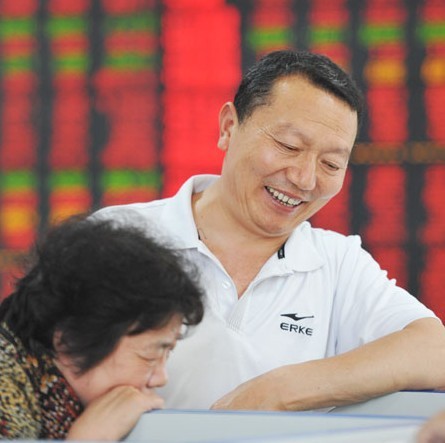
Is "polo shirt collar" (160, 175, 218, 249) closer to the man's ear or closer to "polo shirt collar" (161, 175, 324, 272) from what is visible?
"polo shirt collar" (161, 175, 324, 272)

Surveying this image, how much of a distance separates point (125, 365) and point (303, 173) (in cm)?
61

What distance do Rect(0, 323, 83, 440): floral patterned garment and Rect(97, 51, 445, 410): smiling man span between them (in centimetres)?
38

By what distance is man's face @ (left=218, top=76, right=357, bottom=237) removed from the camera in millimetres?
1614

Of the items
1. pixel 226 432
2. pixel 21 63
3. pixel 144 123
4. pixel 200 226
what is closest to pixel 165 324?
pixel 226 432

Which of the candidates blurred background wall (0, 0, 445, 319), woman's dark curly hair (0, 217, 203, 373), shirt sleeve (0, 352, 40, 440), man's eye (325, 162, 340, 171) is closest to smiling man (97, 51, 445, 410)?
man's eye (325, 162, 340, 171)

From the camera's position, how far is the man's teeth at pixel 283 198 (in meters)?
1.65

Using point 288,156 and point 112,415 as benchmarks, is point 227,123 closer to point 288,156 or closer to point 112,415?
point 288,156

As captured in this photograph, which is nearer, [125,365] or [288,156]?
[125,365]

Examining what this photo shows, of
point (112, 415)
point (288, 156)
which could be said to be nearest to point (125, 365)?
point (112, 415)

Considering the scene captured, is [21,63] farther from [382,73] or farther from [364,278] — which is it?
[364,278]

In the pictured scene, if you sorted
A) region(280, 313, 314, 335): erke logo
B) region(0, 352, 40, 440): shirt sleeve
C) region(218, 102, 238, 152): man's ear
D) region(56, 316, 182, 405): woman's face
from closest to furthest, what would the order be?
region(0, 352, 40, 440): shirt sleeve, region(56, 316, 182, 405): woman's face, region(280, 313, 314, 335): erke logo, region(218, 102, 238, 152): man's ear

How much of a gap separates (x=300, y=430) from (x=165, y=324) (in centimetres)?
27

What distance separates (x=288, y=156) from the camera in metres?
1.63

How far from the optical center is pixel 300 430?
36.4 inches
